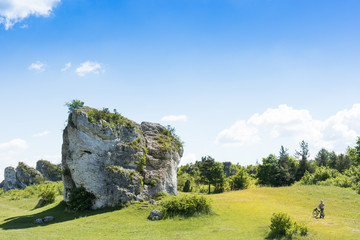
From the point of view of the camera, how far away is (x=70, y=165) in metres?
39.0

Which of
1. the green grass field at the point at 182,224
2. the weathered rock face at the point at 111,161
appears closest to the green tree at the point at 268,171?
the green grass field at the point at 182,224

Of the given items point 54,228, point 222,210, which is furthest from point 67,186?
point 222,210

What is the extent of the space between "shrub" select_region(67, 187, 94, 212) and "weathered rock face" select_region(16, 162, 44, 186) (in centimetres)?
7080

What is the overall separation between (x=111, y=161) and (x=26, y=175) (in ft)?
245

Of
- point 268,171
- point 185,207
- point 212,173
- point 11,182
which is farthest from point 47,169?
point 185,207

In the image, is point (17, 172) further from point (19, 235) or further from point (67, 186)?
point (19, 235)

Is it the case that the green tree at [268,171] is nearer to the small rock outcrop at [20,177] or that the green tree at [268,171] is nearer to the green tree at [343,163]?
the green tree at [343,163]

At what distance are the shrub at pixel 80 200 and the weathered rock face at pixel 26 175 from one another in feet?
232

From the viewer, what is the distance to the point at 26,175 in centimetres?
9394

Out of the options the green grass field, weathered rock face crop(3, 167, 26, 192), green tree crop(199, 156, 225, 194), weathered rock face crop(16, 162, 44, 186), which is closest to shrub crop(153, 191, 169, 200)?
the green grass field

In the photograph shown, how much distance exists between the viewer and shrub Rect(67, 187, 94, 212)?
117 feet

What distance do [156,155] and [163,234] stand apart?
2048 centimetres

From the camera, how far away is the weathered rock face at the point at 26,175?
9400cm

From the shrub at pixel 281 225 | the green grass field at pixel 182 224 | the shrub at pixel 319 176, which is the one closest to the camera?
the shrub at pixel 281 225
